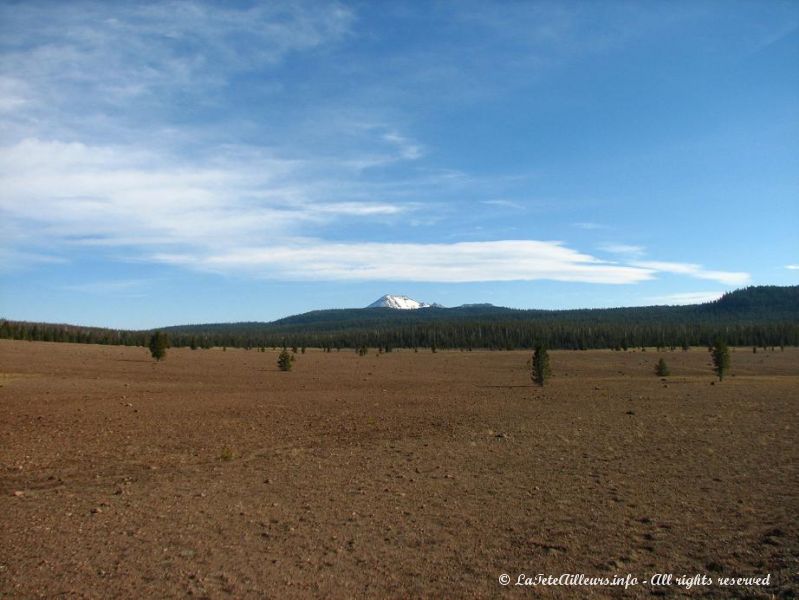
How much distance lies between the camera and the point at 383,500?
12.7 meters

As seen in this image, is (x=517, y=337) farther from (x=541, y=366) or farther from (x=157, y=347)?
(x=541, y=366)

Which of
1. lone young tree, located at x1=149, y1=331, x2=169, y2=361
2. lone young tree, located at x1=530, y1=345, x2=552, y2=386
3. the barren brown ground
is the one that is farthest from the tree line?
the barren brown ground

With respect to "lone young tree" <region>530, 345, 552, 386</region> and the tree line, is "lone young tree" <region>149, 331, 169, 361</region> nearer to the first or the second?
"lone young tree" <region>530, 345, 552, 386</region>

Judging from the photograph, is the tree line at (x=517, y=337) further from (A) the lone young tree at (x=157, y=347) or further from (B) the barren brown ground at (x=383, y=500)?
(B) the barren brown ground at (x=383, y=500)

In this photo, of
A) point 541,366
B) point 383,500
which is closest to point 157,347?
point 541,366

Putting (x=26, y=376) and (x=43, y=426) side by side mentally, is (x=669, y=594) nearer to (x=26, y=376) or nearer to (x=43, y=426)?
(x=43, y=426)

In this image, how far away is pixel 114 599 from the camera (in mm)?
7793

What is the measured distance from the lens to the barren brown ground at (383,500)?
8.68 meters

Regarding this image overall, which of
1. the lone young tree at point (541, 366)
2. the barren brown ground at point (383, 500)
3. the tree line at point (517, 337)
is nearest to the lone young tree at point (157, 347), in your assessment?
the barren brown ground at point (383, 500)

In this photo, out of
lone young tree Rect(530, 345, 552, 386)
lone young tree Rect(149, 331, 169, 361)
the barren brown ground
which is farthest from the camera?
lone young tree Rect(149, 331, 169, 361)

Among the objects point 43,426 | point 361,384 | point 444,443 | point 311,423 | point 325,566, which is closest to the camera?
point 325,566

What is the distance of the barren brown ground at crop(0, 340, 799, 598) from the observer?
8680 millimetres

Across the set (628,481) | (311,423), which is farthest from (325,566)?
(311,423)

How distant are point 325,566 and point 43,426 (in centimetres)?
1770
